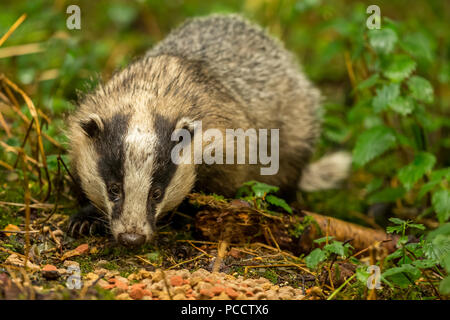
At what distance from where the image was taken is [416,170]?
14.8ft

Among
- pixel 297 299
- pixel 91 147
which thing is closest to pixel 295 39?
pixel 91 147

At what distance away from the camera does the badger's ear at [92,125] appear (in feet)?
12.3

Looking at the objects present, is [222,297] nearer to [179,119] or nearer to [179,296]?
[179,296]

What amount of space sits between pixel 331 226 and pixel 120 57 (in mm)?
4527

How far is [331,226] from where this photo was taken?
4.28 metres

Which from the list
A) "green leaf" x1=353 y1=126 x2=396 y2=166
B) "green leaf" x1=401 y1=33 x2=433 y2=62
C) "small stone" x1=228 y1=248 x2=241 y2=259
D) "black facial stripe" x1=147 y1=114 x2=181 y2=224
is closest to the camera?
"black facial stripe" x1=147 y1=114 x2=181 y2=224

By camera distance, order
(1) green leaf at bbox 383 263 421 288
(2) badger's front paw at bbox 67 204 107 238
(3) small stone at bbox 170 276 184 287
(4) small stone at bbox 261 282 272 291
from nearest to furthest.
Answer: (1) green leaf at bbox 383 263 421 288 → (3) small stone at bbox 170 276 184 287 → (4) small stone at bbox 261 282 272 291 → (2) badger's front paw at bbox 67 204 107 238

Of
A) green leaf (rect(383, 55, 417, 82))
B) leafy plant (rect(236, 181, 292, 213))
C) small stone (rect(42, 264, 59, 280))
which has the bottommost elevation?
small stone (rect(42, 264, 59, 280))

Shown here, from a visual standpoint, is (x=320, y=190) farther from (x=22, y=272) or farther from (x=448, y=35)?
(x=22, y=272)

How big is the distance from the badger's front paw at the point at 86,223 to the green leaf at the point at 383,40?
2688 mm

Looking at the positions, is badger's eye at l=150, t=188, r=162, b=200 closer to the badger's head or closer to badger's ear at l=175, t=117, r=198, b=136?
the badger's head

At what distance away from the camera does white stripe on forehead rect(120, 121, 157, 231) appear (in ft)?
11.5

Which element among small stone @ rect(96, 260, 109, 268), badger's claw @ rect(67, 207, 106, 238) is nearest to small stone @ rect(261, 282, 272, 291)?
small stone @ rect(96, 260, 109, 268)
